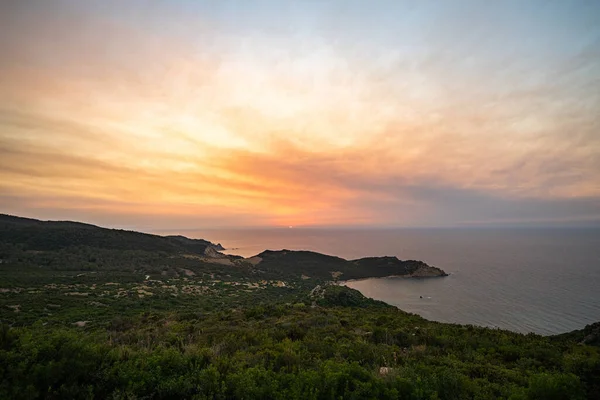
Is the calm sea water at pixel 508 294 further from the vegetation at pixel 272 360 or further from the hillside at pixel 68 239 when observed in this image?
the hillside at pixel 68 239

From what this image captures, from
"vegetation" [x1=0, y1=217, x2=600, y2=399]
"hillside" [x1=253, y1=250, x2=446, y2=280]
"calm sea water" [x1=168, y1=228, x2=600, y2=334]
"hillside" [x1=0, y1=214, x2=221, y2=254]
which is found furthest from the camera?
"hillside" [x1=253, y1=250, x2=446, y2=280]

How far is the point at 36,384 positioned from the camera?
5250 millimetres

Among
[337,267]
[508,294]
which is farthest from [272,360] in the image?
[337,267]

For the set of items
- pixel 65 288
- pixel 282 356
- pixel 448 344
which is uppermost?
pixel 282 356

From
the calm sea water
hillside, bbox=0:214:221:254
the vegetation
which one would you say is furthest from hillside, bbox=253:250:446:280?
the vegetation

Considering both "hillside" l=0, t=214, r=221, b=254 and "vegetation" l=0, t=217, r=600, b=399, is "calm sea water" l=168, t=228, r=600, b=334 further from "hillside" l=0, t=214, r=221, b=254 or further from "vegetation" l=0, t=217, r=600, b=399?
"hillside" l=0, t=214, r=221, b=254

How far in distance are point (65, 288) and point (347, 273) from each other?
275 ft

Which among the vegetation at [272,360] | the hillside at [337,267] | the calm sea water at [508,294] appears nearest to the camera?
the vegetation at [272,360]

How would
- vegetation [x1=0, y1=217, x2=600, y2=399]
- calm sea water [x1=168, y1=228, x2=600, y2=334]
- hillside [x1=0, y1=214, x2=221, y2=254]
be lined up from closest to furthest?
1. vegetation [x1=0, y1=217, x2=600, y2=399]
2. calm sea water [x1=168, y1=228, x2=600, y2=334]
3. hillside [x1=0, y1=214, x2=221, y2=254]

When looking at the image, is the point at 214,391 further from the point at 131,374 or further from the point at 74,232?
the point at 74,232

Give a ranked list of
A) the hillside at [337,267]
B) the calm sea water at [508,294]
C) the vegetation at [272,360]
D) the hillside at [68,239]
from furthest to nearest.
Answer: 1. the hillside at [337,267]
2. the hillside at [68,239]
3. the calm sea water at [508,294]
4. the vegetation at [272,360]

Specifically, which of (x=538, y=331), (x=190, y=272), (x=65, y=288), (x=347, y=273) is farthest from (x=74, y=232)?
(x=538, y=331)

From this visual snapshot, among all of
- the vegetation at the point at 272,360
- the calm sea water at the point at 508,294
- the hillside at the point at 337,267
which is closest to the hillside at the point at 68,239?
the hillside at the point at 337,267

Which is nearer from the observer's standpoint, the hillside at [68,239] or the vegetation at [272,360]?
the vegetation at [272,360]
